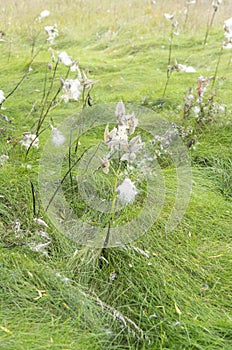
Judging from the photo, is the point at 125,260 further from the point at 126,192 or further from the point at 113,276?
the point at 126,192

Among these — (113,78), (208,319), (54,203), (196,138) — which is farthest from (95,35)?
(208,319)

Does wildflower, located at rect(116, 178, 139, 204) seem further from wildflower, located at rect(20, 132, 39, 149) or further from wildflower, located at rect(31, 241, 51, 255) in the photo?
wildflower, located at rect(20, 132, 39, 149)

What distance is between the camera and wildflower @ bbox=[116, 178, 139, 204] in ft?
6.77

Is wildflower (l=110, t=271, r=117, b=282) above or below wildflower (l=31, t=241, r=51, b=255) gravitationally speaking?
below

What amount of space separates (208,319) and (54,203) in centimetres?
96

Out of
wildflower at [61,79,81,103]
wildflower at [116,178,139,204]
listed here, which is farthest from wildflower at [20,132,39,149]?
wildflower at [116,178,139,204]

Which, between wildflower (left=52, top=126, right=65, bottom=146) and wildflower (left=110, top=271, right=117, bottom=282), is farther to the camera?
wildflower (left=52, top=126, right=65, bottom=146)

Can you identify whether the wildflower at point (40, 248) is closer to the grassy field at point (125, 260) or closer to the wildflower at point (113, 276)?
the grassy field at point (125, 260)

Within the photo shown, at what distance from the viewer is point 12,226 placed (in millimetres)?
2029

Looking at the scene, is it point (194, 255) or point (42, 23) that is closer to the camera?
point (194, 255)

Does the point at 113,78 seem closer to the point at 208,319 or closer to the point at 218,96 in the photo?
the point at 218,96

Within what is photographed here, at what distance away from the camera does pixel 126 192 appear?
213 centimetres

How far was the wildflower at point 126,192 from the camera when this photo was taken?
6.77 ft

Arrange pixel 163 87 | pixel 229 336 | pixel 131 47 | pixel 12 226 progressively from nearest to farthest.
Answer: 1. pixel 229 336
2. pixel 12 226
3. pixel 163 87
4. pixel 131 47
